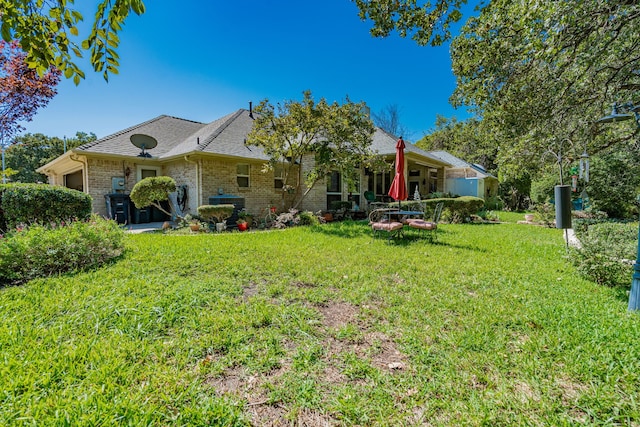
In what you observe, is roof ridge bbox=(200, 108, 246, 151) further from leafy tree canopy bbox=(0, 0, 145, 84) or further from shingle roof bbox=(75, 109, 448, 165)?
leafy tree canopy bbox=(0, 0, 145, 84)

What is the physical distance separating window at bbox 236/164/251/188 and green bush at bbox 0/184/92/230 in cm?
632

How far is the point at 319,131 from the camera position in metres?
11.2

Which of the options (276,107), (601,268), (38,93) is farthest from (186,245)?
(601,268)

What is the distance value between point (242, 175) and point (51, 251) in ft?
28.6

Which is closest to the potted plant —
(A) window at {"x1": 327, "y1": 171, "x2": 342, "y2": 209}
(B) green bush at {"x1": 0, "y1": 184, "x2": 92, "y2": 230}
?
(B) green bush at {"x1": 0, "y1": 184, "x2": 92, "y2": 230}

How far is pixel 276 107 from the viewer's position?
35.2ft

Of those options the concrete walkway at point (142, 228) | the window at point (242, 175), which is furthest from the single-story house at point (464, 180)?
the concrete walkway at point (142, 228)

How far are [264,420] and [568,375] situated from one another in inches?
97.0

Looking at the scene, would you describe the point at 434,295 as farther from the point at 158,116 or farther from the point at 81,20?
the point at 158,116

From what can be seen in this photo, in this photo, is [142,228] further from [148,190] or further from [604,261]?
[604,261]

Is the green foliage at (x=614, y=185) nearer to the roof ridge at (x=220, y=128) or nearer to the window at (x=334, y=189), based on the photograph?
the window at (x=334, y=189)

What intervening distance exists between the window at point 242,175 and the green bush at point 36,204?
249 inches

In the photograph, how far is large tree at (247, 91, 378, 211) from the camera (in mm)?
10312

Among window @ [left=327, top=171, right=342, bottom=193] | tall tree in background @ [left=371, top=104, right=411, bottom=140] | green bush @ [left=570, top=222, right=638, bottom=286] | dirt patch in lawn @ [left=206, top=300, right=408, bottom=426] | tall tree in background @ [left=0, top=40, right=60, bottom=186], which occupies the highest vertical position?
tall tree in background @ [left=371, top=104, right=411, bottom=140]
